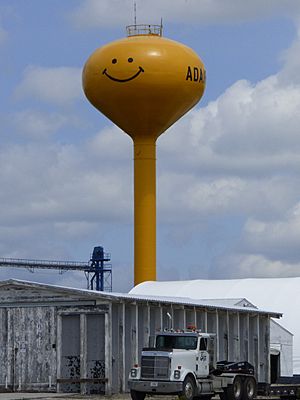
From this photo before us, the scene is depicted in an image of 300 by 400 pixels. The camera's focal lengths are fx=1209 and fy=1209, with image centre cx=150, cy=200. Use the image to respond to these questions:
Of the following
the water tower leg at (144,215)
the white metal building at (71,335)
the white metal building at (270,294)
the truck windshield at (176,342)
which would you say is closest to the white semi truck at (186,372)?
the truck windshield at (176,342)

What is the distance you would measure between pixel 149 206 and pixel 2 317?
31076 mm

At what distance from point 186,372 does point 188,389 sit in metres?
0.56

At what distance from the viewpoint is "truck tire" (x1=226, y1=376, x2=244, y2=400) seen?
4191 cm

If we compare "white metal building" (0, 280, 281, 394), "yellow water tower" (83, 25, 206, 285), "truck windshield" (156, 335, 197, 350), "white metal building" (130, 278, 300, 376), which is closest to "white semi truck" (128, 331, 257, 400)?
"truck windshield" (156, 335, 197, 350)

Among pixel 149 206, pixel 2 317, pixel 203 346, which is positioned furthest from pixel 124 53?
pixel 203 346

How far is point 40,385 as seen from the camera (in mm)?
45062

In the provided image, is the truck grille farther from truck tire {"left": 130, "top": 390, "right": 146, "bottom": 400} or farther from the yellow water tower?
the yellow water tower

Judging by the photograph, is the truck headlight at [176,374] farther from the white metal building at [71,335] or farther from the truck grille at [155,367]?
the white metal building at [71,335]

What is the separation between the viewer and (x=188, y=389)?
39719mm

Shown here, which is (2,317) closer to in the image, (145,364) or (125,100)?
(145,364)

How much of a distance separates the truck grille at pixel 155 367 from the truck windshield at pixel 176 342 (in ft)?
2.91

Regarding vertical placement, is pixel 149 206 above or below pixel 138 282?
above

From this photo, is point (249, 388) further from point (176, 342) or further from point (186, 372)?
point (186, 372)

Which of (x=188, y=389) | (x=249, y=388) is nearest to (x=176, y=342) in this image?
(x=188, y=389)
